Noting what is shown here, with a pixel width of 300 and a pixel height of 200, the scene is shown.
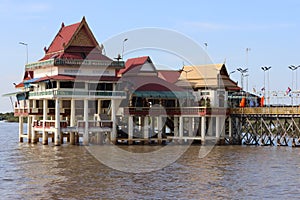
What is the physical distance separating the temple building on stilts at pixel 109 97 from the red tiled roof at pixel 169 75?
2.30 m

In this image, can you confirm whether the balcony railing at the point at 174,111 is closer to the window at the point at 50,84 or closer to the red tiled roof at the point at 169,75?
the window at the point at 50,84

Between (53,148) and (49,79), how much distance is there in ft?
23.0

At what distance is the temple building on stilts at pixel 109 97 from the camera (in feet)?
192

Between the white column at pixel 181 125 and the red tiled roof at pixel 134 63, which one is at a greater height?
the red tiled roof at pixel 134 63

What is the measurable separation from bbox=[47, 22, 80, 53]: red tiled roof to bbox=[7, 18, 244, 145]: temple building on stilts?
0.15 m

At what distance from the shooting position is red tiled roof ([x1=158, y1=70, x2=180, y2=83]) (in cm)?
7074

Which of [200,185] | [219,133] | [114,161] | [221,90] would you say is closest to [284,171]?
[200,185]

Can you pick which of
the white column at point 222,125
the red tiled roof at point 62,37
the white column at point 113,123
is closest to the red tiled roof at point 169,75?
the white column at point 222,125

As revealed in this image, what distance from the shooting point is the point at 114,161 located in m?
44.3

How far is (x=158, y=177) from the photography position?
3641 centimetres

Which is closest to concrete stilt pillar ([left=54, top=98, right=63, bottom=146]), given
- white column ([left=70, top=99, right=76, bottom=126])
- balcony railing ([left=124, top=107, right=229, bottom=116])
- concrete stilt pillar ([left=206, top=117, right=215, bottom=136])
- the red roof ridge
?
white column ([left=70, top=99, right=76, bottom=126])

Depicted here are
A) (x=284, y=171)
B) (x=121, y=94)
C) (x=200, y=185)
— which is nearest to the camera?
(x=200, y=185)

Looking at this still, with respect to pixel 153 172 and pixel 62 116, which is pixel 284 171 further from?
pixel 62 116

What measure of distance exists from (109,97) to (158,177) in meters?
23.5
